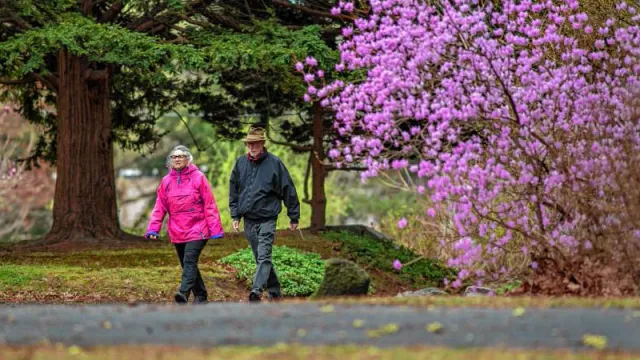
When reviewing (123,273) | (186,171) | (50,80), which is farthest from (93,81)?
(186,171)

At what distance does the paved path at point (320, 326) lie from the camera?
7891mm

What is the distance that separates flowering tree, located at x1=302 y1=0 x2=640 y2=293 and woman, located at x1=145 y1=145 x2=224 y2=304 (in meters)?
1.63

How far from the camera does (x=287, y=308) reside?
955 centimetres

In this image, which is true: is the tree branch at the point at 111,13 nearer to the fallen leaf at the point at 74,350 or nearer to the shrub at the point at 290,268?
the shrub at the point at 290,268

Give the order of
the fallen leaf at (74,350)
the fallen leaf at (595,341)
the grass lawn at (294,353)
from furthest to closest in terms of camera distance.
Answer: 1. the fallen leaf at (595,341)
2. the fallen leaf at (74,350)
3. the grass lawn at (294,353)

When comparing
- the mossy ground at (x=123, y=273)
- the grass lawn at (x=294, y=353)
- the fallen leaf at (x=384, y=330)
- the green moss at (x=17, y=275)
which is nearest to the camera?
the grass lawn at (x=294, y=353)

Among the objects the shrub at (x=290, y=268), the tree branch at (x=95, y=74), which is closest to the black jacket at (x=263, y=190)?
the shrub at (x=290, y=268)

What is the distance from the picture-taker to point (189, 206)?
509 inches

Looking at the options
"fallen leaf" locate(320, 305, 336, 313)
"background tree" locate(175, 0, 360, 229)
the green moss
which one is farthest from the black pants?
"background tree" locate(175, 0, 360, 229)

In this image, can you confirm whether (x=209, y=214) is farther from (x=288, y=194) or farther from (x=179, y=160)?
(x=288, y=194)

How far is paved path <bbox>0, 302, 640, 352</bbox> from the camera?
7891 mm

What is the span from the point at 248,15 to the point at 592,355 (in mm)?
15083

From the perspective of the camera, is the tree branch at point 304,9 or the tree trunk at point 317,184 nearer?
the tree branch at point 304,9

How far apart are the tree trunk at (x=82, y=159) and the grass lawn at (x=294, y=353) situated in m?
14.5
